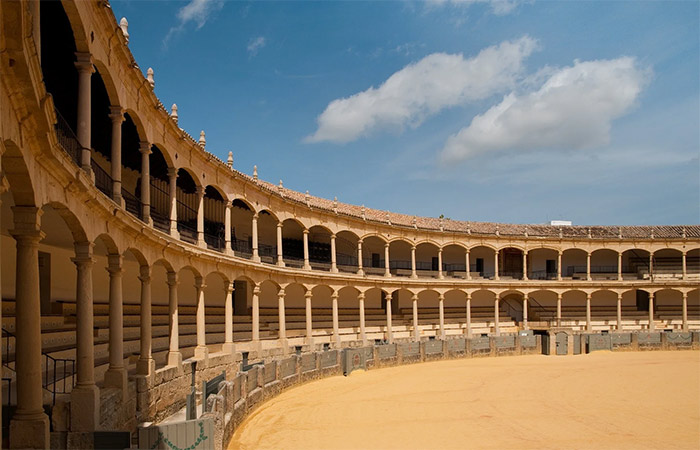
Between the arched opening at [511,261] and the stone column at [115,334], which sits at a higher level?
the arched opening at [511,261]

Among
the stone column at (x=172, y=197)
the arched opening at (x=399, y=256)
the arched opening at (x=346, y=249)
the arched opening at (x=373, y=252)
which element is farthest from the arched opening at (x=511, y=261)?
the stone column at (x=172, y=197)

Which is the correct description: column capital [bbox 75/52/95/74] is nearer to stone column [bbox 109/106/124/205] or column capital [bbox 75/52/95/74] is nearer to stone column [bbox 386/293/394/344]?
stone column [bbox 109/106/124/205]

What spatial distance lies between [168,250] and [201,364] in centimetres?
427

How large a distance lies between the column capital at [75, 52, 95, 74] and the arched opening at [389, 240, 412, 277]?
30.3m

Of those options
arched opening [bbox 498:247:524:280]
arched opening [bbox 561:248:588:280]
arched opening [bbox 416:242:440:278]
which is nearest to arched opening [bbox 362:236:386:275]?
arched opening [bbox 416:242:440:278]

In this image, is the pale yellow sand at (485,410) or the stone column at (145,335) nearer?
the pale yellow sand at (485,410)

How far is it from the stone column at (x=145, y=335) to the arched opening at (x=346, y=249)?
21.8m

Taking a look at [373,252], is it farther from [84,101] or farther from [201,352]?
[84,101]

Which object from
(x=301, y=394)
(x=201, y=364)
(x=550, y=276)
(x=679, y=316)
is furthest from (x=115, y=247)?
(x=679, y=316)

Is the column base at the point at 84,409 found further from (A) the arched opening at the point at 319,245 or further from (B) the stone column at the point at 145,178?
(A) the arched opening at the point at 319,245

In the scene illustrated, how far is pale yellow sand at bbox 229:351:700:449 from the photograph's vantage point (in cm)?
1361

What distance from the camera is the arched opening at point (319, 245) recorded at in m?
35.9

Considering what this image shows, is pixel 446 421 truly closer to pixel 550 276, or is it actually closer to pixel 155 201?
pixel 155 201

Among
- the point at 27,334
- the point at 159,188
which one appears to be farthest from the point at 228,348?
the point at 27,334
